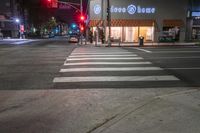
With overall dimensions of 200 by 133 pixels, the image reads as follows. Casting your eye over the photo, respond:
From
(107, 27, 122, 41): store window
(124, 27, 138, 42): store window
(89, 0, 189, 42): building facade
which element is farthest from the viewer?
(124, 27, 138, 42): store window

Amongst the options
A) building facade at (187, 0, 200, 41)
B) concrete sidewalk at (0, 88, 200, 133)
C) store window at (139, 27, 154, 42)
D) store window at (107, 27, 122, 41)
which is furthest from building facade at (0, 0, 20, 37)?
concrete sidewalk at (0, 88, 200, 133)

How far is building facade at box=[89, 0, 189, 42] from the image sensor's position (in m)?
42.7

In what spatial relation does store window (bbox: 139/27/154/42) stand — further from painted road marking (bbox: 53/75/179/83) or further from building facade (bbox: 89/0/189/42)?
painted road marking (bbox: 53/75/179/83)

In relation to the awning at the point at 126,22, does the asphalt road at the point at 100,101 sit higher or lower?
lower

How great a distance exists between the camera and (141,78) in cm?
1171

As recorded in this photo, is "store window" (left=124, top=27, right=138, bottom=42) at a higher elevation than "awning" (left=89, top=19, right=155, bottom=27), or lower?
lower

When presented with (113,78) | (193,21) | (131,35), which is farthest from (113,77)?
(193,21)

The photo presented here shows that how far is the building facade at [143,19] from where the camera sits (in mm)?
42719

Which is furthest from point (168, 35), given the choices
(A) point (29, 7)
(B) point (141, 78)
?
(A) point (29, 7)

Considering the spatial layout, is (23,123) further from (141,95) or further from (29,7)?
(29,7)

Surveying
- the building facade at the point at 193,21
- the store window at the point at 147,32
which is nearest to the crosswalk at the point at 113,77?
the store window at the point at 147,32

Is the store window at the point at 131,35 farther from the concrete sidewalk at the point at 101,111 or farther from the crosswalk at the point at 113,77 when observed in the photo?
the concrete sidewalk at the point at 101,111

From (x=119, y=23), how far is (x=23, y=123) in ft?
122

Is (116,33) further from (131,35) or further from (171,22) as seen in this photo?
(171,22)
